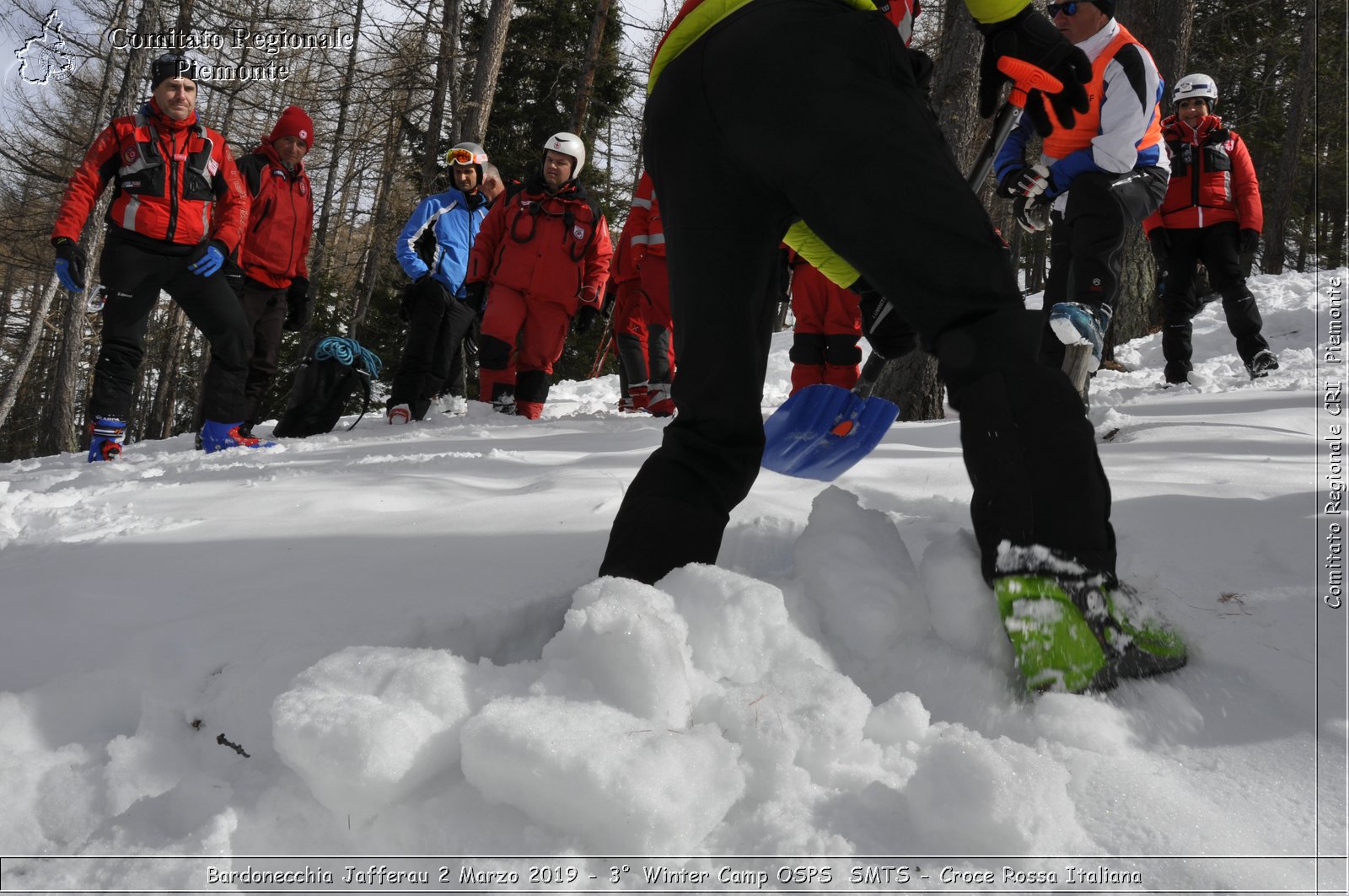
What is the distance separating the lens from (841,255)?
3.91 feet

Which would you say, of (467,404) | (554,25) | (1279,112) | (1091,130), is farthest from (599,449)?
(1279,112)

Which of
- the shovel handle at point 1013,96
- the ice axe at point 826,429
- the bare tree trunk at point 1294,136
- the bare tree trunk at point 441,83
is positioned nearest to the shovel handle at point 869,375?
the ice axe at point 826,429

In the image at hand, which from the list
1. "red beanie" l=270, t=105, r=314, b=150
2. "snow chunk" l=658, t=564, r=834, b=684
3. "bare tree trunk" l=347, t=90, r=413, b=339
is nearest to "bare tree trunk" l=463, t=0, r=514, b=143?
"red beanie" l=270, t=105, r=314, b=150

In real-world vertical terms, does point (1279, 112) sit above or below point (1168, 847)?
above

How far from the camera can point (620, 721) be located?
2.93ft

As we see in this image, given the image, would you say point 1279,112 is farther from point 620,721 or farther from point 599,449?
point 620,721

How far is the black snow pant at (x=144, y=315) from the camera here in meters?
4.26

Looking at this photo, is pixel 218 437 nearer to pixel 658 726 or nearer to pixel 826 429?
pixel 826 429

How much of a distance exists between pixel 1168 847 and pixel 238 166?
6380 mm

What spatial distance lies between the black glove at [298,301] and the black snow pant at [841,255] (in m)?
5.22

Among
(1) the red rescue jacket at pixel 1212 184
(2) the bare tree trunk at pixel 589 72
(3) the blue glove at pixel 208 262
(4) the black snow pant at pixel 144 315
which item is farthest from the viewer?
(2) the bare tree trunk at pixel 589 72

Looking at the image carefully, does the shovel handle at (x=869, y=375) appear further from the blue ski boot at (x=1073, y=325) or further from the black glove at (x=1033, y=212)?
the black glove at (x=1033, y=212)

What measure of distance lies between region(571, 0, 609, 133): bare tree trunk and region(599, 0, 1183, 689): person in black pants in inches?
413

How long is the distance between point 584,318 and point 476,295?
772 mm
